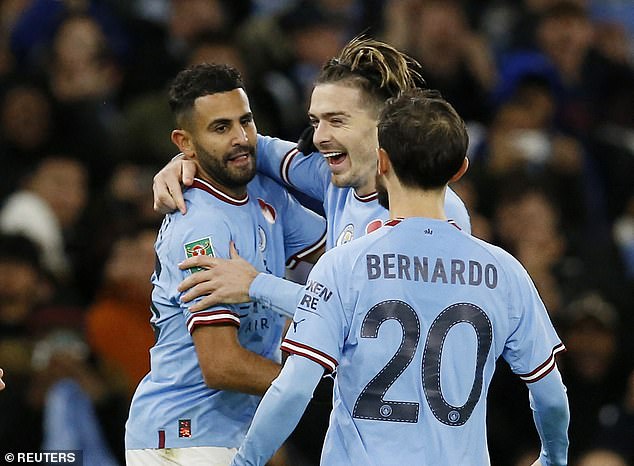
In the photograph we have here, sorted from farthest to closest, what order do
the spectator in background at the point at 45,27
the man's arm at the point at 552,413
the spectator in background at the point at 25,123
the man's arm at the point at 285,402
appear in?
the spectator in background at the point at 45,27 → the spectator in background at the point at 25,123 → the man's arm at the point at 552,413 → the man's arm at the point at 285,402

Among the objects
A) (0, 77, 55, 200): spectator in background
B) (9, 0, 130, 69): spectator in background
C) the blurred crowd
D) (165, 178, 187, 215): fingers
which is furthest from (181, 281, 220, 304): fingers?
(9, 0, 130, 69): spectator in background

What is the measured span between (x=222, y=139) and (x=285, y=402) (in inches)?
54.5

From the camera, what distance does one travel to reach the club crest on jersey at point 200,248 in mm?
4766

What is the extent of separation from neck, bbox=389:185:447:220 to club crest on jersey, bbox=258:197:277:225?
1148 mm

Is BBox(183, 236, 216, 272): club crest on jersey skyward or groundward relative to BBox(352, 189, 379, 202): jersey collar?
groundward

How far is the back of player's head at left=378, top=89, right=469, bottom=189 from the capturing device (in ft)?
13.3

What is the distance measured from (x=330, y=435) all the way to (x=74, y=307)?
13.5 feet

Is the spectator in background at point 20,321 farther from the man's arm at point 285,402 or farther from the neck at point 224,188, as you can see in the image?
the man's arm at point 285,402

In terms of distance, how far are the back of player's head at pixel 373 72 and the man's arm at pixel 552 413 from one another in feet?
4.41

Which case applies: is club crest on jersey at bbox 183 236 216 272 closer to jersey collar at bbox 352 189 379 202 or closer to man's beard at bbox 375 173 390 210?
jersey collar at bbox 352 189 379 202

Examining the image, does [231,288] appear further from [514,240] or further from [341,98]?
[514,240]

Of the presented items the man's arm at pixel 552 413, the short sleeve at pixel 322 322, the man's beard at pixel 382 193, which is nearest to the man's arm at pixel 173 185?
the man's beard at pixel 382 193

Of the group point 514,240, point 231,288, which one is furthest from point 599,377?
point 231,288

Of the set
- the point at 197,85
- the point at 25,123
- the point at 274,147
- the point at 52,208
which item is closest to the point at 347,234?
the point at 274,147
